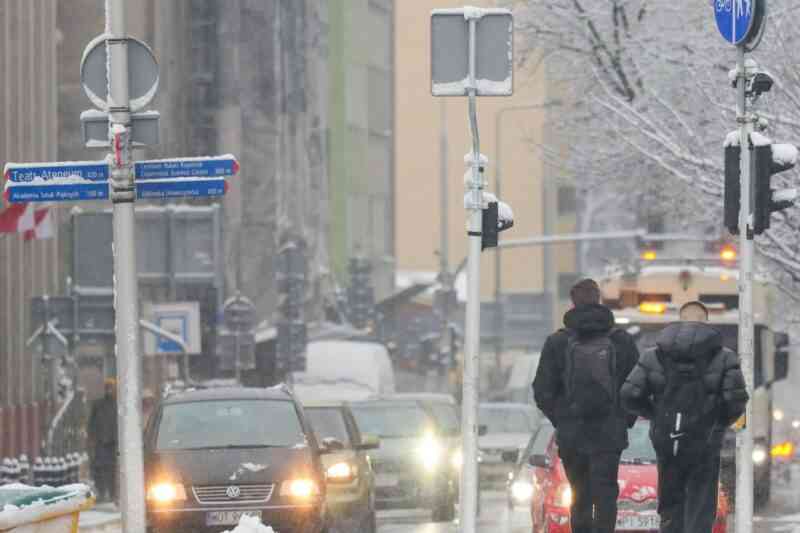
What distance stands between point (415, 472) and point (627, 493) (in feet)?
30.3

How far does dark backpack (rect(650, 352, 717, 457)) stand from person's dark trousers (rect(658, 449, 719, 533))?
0.37 feet

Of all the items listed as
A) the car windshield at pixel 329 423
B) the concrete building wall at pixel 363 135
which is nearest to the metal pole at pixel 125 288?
the car windshield at pixel 329 423

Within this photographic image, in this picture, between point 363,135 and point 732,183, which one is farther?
point 363,135

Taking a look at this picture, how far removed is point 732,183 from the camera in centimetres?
1694

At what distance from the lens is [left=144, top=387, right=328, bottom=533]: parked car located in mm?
18016

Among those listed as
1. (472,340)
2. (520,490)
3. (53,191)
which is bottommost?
(520,490)

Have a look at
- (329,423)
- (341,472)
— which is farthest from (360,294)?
(341,472)

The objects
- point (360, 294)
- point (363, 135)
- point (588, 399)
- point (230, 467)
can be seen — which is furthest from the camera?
point (363, 135)

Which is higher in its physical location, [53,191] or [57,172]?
[57,172]

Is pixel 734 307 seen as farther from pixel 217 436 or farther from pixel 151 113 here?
pixel 151 113

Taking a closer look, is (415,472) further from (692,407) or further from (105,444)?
(692,407)

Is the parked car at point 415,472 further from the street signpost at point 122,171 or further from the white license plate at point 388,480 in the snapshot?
the street signpost at point 122,171

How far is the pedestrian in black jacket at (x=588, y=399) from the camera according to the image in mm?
13703

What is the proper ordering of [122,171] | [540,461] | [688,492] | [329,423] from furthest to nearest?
[329,423] < [540,461] < [122,171] < [688,492]
